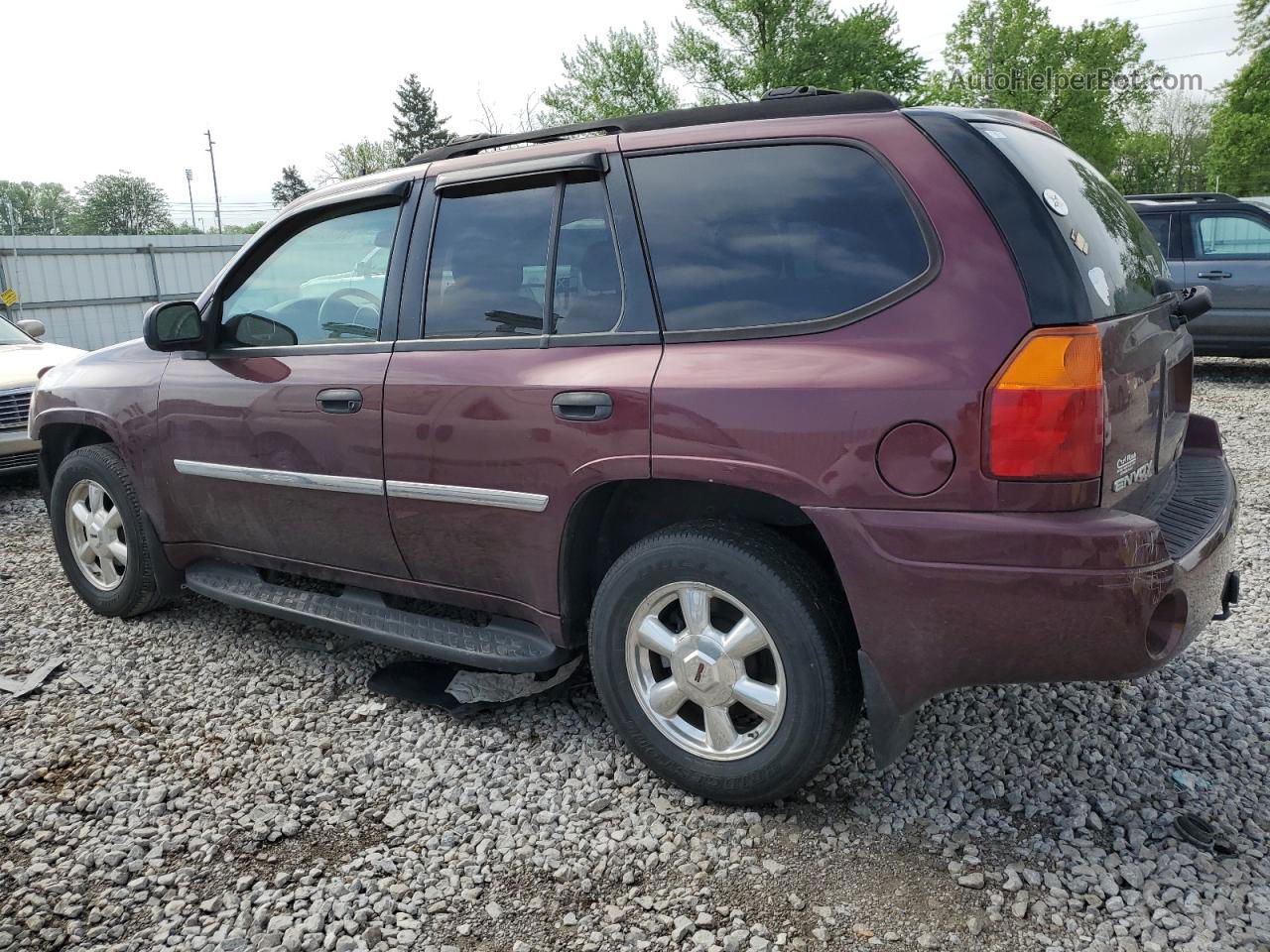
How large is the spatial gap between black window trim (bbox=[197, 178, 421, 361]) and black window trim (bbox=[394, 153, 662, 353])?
5cm

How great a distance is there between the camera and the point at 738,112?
2740mm

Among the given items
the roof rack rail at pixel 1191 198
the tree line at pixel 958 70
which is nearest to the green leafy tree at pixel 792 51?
the tree line at pixel 958 70

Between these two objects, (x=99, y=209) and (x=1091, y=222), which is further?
(x=99, y=209)

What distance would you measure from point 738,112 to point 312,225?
5.85 ft

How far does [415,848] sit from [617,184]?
1965 millimetres

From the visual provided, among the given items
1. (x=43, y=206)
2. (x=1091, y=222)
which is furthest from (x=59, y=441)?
(x=43, y=206)

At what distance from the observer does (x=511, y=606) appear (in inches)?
123

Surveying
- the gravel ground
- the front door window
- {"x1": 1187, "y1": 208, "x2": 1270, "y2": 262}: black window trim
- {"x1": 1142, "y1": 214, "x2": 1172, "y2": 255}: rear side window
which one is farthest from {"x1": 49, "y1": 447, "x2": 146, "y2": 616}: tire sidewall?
{"x1": 1187, "y1": 208, "x2": 1270, "y2": 262}: black window trim

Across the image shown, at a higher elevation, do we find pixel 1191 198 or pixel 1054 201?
pixel 1191 198

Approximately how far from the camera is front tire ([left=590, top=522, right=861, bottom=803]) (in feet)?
8.25

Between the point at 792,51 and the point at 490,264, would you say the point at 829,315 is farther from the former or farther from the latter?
the point at 792,51

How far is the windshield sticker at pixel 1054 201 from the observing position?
2.35 metres

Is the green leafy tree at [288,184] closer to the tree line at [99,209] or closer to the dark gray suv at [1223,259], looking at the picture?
the tree line at [99,209]

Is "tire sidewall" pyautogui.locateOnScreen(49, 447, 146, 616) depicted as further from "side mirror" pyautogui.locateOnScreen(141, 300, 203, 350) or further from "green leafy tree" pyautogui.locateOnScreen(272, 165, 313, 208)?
"green leafy tree" pyautogui.locateOnScreen(272, 165, 313, 208)
